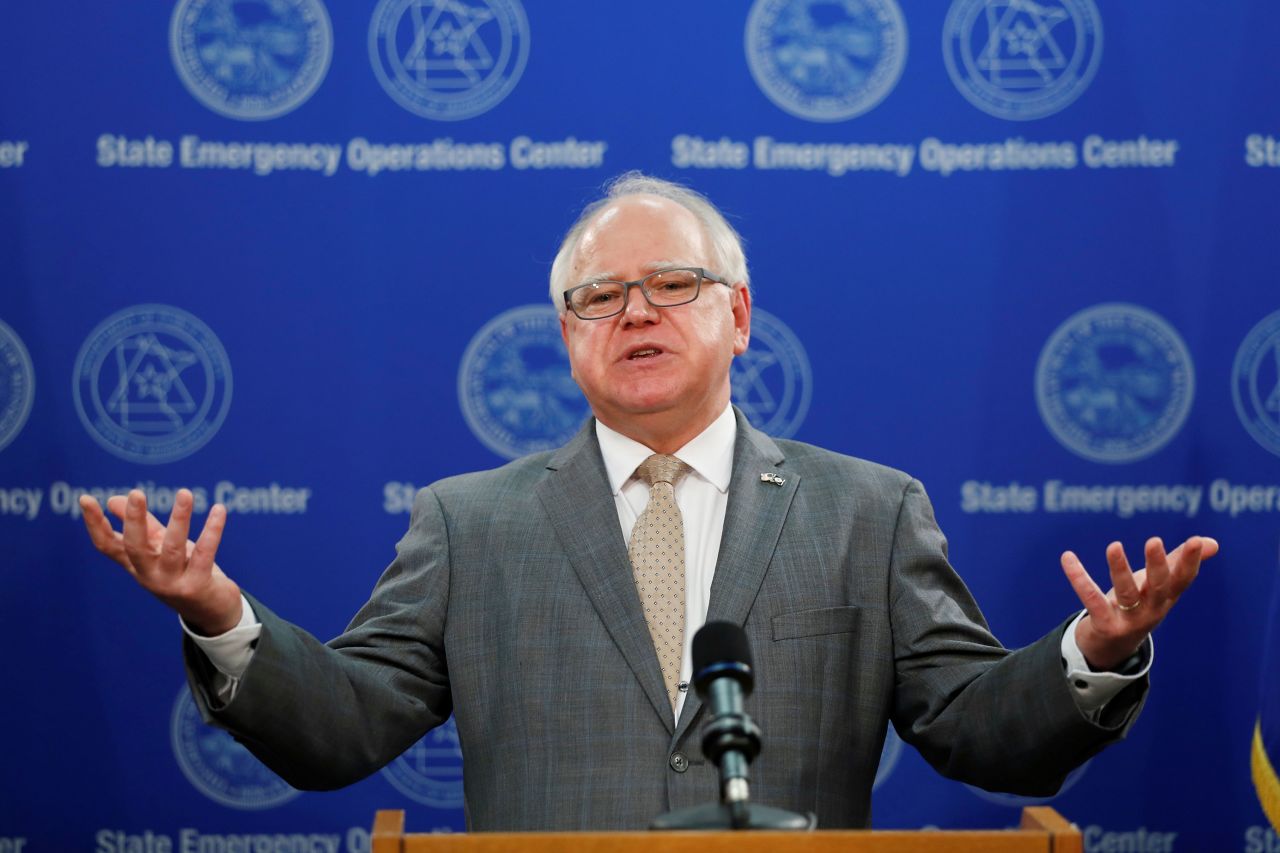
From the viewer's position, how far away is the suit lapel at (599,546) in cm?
259

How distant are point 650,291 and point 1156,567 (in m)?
1.17

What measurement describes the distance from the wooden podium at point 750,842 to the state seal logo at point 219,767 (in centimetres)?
212

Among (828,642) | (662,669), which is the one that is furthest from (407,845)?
(828,642)

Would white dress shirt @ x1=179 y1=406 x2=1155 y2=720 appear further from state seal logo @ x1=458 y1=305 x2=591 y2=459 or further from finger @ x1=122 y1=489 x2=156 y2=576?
finger @ x1=122 y1=489 x2=156 y2=576

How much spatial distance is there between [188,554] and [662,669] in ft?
2.91

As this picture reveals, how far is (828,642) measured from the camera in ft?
8.68

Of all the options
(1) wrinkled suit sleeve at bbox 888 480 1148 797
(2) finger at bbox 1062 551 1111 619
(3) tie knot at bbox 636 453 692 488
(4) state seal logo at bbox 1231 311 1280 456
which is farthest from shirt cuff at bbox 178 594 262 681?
(4) state seal logo at bbox 1231 311 1280 456

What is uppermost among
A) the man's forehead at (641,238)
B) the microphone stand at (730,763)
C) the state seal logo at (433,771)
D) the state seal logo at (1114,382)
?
the man's forehead at (641,238)

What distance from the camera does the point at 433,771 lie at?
3758 mm

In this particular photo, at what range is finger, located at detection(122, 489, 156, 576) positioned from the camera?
209 centimetres

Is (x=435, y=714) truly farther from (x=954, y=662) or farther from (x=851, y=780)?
(x=954, y=662)

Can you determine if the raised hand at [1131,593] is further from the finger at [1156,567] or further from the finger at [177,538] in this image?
the finger at [177,538]

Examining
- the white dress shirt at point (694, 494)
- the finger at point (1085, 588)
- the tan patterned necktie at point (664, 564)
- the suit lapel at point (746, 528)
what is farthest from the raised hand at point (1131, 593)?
the tan patterned necktie at point (664, 564)

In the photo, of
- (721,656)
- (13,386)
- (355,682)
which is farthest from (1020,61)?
(13,386)
